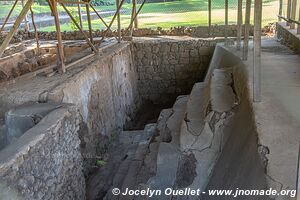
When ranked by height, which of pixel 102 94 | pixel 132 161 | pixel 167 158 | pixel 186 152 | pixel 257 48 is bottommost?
pixel 132 161

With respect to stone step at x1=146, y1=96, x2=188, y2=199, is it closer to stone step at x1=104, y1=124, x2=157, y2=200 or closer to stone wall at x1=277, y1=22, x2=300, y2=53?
stone step at x1=104, y1=124, x2=157, y2=200

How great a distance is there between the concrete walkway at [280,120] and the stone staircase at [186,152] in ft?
2.15

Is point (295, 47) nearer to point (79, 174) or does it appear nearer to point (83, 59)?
point (83, 59)

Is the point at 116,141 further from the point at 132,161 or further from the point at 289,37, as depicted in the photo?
the point at 289,37

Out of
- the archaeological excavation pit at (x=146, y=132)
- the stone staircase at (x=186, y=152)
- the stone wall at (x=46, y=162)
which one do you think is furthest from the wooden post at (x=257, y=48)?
the stone wall at (x=46, y=162)

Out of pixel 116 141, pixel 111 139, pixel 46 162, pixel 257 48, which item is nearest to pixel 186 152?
pixel 257 48

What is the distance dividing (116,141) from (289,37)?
16.1ft

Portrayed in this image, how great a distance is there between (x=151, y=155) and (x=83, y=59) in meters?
3.14

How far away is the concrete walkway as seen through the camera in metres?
2.89

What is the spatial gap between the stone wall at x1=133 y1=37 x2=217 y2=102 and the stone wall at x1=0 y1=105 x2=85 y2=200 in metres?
6.23

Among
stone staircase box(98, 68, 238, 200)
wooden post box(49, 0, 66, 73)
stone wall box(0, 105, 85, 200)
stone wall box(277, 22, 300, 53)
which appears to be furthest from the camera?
stone wall box(277, 22, 300, 53)

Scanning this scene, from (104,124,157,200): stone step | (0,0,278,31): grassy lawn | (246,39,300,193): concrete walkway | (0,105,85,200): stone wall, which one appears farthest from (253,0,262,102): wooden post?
(0,0,278,31): grassy lawn

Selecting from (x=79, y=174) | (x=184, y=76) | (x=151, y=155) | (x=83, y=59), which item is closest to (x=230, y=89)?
(x=151, y=155)

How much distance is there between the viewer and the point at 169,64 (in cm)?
1095
